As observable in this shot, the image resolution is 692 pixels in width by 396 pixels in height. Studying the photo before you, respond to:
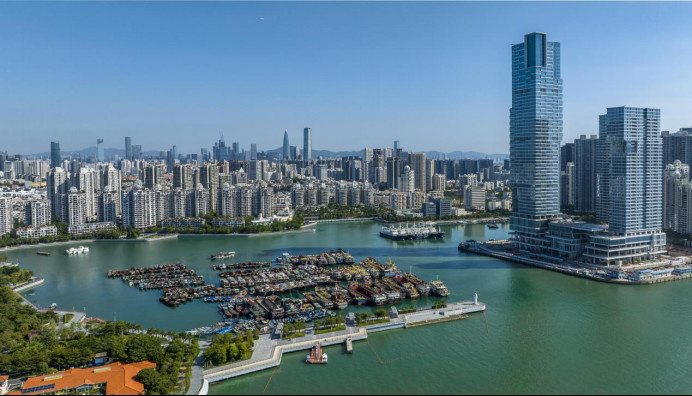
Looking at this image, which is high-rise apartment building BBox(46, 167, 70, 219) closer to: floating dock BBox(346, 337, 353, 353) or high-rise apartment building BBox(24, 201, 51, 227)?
high-rise apartment building BBox(24, 201, 51, 227)

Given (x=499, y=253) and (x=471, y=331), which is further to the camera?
(x=499, y=253)

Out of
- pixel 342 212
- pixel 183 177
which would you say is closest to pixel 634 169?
pixel 342 212

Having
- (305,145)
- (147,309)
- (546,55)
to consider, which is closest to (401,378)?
(147,309)

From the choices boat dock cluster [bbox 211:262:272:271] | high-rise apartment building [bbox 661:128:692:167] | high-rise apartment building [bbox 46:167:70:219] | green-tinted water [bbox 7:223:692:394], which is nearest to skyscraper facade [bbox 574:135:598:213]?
high-rise apartment building [bbox 661:128:692:167]

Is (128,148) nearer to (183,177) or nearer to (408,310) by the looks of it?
(183,177)

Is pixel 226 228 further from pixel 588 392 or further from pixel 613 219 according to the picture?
pixel 588 392
